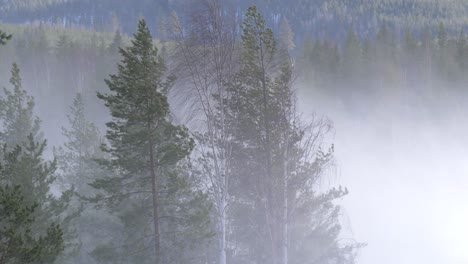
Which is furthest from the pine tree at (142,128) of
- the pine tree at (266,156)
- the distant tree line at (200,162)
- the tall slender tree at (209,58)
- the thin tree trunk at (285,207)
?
the thin tree trunk at (285,207)

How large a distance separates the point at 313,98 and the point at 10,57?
46335mm

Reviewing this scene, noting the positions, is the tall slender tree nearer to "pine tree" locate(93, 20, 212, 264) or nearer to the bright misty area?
the bright misty area

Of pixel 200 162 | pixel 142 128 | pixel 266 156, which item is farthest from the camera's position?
pixel 266 156

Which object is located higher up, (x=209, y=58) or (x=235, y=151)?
(x=209, y=58)

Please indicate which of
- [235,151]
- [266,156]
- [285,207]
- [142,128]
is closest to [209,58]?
[142,128]

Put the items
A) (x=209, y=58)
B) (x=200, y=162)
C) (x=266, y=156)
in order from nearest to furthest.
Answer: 1. (x=209, y=58)
2. (x=200, y=162)
3. (x=266, y=156)

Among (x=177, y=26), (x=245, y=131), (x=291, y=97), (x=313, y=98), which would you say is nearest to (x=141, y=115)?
(x=177, y=26)

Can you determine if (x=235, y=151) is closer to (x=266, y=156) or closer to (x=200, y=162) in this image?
(x=266, y=156)

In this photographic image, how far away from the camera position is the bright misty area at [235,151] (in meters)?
12.1

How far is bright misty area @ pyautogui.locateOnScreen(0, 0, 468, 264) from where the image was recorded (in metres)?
12.1

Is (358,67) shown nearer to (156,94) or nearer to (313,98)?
(313,98)

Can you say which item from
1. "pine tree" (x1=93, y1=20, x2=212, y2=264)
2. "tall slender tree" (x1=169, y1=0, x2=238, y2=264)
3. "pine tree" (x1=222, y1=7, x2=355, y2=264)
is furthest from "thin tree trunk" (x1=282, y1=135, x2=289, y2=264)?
"pine tree" (x1=93, y1=20, x2=212, y2=264)

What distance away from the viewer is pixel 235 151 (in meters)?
15.8

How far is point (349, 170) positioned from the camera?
42.4 m
